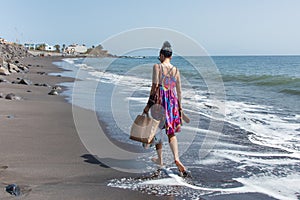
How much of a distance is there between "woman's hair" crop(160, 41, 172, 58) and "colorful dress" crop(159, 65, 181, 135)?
0.94 ft

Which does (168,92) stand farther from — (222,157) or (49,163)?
(49,163)

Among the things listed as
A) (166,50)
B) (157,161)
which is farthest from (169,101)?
(157,161)

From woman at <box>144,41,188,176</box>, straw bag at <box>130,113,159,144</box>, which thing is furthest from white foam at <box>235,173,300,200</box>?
straw bag at <box>130,113,159,144</box>

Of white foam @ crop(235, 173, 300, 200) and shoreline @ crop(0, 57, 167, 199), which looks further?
white foam @ crop(235, 173, 300, 200)

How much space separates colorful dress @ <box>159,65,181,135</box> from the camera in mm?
4715

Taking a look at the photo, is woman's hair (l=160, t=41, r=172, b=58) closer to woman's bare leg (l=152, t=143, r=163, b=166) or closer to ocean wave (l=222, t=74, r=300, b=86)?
woman's bare leg (l=152, t=143, r=163, b=166)

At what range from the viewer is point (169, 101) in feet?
15.5

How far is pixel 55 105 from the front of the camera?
10430mm

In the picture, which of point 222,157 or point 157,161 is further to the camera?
point 222,157

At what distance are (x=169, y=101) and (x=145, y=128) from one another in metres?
0.55

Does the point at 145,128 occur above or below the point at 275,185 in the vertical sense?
above

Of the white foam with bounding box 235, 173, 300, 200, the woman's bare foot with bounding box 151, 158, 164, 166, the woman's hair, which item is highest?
the woman's hair

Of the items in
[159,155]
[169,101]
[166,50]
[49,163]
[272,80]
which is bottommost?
[49,163]

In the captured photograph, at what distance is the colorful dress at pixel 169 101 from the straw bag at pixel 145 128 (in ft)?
0.64
